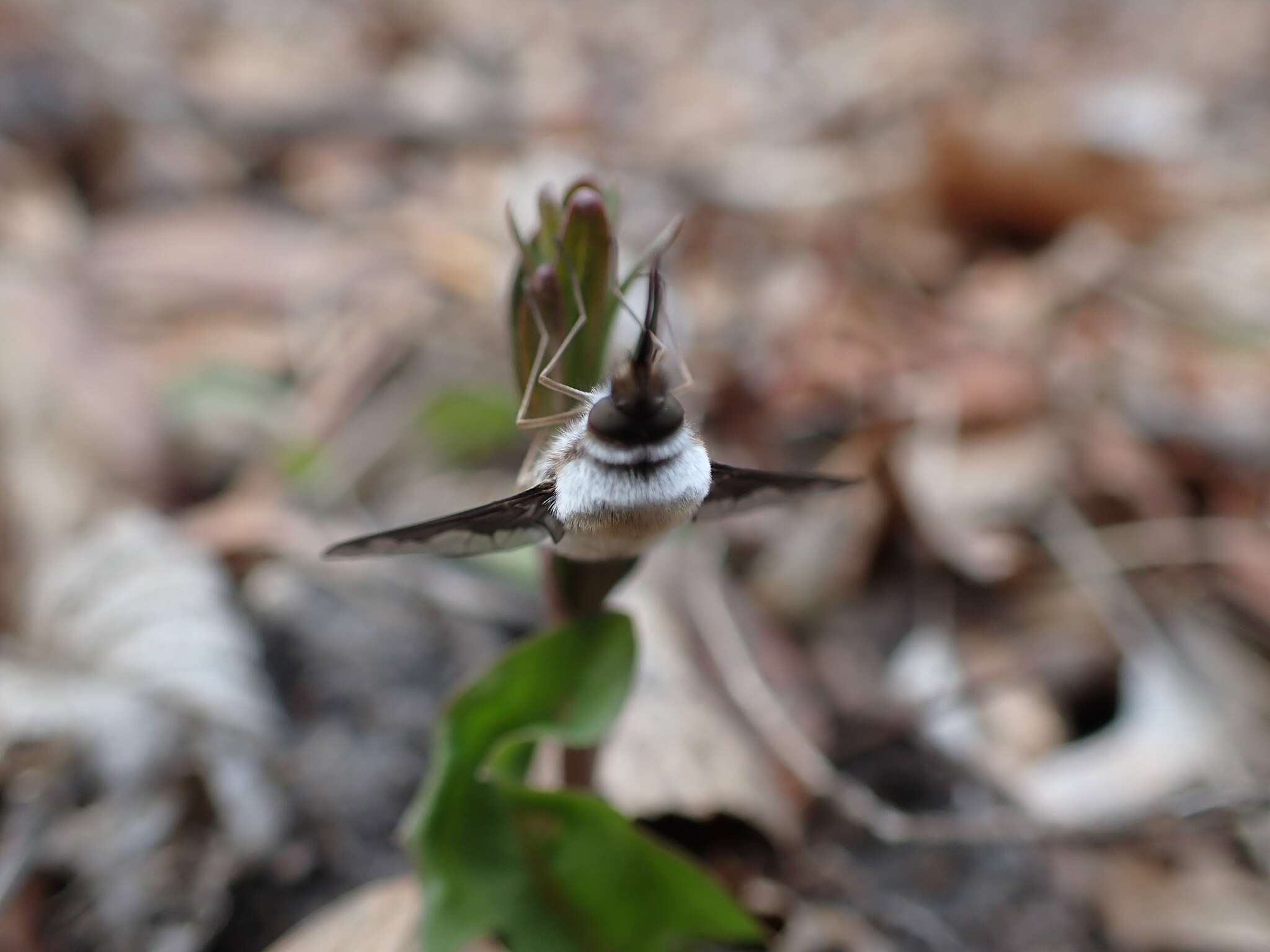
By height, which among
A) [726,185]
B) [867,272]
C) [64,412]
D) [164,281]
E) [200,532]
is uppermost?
[726,185]

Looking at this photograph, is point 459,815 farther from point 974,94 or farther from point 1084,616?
point 974,94

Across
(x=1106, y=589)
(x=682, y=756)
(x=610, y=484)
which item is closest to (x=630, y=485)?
(x=610, y=484)

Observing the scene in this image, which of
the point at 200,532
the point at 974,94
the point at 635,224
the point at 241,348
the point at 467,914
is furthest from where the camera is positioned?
the point at 974,94

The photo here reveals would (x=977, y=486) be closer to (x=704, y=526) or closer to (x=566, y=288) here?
(x=704, y=526)

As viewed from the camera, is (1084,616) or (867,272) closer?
(1084,616)

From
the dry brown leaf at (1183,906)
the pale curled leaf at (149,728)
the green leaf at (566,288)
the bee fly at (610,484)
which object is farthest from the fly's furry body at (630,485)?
the dry brown leaf at (1183,906)

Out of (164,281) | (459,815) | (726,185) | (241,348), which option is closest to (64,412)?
(241,348)

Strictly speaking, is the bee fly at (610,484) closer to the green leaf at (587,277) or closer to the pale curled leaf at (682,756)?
the green leaf at (587,277)
